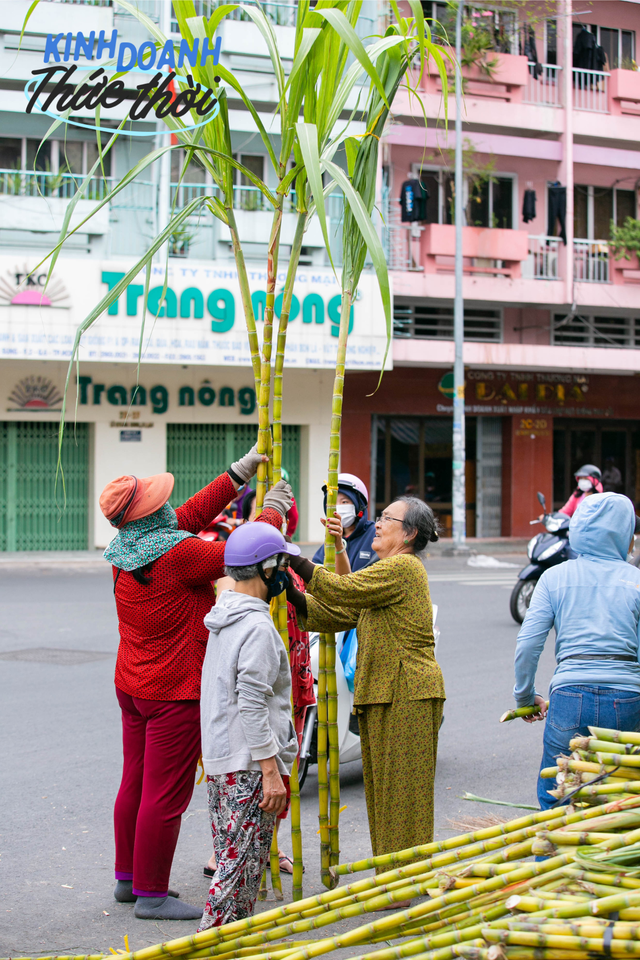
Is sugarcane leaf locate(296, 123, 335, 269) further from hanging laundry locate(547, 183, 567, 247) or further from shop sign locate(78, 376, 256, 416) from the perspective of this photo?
hanging laundry locate(547, 183, 567, 247)

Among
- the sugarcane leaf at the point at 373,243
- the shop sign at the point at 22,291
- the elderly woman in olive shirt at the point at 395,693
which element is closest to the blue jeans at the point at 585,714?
the elderly woman in olive shirt at the point at 395,693

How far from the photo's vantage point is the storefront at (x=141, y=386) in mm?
16953

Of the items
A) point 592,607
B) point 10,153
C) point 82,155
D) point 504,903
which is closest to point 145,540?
point 592,607

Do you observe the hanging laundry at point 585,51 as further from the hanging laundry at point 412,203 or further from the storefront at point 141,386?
the storefront at point 141,386

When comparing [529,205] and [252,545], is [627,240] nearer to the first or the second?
[529,205]

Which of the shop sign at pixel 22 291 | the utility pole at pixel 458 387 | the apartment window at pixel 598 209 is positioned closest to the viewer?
the shop sign at pixel 22 291

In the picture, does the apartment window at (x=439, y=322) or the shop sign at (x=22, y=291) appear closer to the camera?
the shop sign at (x=22, y=291)

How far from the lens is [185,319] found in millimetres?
17625

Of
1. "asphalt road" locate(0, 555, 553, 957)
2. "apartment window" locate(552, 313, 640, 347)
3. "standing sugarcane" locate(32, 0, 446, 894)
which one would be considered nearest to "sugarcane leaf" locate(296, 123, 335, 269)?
"standing sugarcane" locate(32, 0, 446, 894)

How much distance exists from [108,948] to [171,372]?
629 inches

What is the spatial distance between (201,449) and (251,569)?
53.5 ft

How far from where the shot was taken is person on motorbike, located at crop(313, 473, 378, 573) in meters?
4.67

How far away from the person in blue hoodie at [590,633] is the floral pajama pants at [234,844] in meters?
1.04

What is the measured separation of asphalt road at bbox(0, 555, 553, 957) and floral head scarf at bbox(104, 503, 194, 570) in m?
1.41
